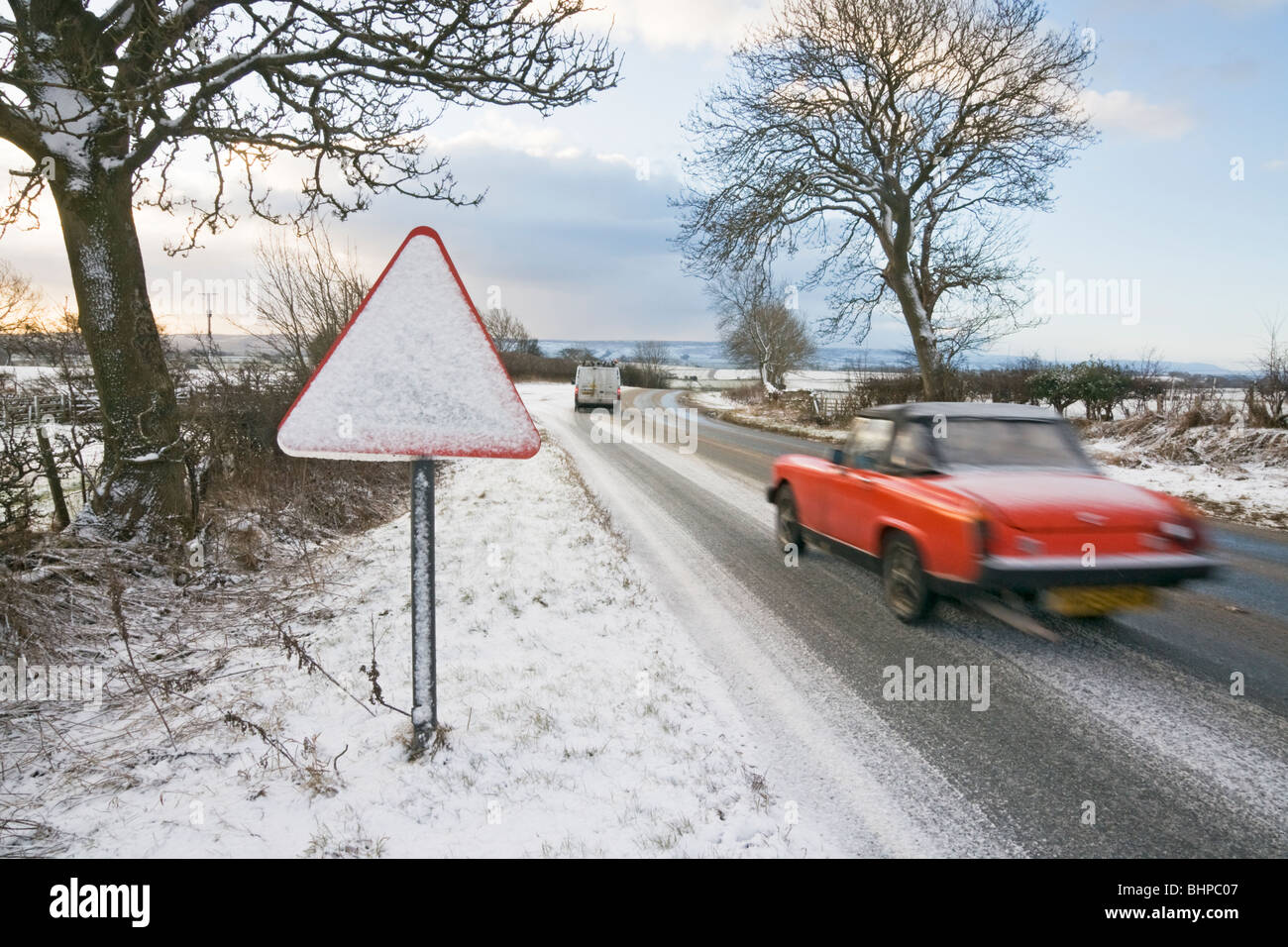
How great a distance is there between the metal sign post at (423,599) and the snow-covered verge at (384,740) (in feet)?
0.63

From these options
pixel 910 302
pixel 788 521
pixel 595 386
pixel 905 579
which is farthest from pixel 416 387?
pixel 595 386

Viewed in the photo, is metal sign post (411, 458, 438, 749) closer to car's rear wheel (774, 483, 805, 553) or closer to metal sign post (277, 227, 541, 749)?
metal sign post (277, 227, 541, 749)

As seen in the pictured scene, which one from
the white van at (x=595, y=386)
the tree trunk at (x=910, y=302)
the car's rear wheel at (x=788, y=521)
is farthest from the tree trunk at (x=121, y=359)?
the white van at (x=595, y=386)

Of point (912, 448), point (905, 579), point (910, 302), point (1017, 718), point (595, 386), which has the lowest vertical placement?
point (1017, 718)

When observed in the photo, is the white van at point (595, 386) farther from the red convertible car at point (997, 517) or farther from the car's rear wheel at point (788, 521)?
the red convertible car at point (997, 517)

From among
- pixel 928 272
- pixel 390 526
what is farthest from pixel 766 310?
pixel 390 526

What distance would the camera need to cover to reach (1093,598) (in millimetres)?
4102

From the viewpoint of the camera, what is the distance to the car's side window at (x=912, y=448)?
16.8ft

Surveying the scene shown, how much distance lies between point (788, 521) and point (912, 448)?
2.09 m

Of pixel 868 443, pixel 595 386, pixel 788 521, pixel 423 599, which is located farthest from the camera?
pixel 595 386

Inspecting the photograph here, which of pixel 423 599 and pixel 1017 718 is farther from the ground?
pixel 423 599

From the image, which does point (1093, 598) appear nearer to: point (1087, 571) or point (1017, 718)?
point (1087, 571)
